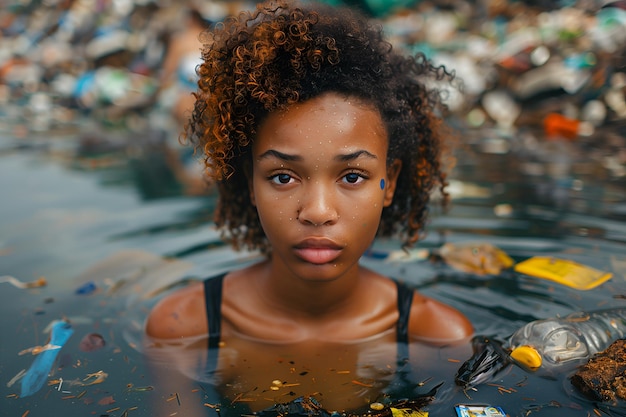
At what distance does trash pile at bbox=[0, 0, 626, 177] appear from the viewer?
723 cm

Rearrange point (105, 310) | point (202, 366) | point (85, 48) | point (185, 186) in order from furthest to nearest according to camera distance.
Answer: point (85, 48)
point (185, 186)
point (105, 310)
point (202, 366)

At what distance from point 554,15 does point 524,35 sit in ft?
2.40

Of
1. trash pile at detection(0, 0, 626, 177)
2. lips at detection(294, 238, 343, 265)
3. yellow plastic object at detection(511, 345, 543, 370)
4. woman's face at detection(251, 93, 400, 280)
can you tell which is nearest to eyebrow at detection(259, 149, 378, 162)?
woman's face at detection(251, 93, 400, 280)

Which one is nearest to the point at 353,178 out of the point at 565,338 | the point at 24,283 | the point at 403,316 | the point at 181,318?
the point at 403,316

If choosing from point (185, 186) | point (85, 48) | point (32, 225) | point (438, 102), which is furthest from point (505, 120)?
point (85, 48)

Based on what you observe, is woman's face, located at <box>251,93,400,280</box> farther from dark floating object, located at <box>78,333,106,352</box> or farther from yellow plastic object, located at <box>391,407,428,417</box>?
dark floating object, located at <box>78,333,106,352</box>

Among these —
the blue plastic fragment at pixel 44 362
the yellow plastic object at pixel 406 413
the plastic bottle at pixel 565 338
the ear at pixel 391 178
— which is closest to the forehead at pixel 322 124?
the ear at pixel 391 178

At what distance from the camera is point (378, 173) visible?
2.39m

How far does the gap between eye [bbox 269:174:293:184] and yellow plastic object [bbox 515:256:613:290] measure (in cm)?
184

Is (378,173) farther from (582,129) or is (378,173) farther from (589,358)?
(582,129)

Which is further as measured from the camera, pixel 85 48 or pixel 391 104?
pixel 85 48

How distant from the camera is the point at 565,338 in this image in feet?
8.54

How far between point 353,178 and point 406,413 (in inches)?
33.7

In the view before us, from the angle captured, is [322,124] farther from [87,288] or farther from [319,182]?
[87,288]
